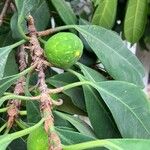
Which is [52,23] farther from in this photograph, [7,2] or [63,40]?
[63,40]

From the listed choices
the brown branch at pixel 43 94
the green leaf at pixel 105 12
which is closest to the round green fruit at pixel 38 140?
the brown branch at pixel 43 94

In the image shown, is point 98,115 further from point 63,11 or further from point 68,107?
point 63,11

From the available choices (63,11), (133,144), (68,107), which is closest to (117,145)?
(133,144)

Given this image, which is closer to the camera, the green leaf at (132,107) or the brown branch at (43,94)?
the brown branch at (43,94)

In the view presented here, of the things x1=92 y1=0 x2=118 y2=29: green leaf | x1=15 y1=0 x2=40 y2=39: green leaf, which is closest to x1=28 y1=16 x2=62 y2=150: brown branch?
x1=15 y1=0 x2=40 y2=39: green leaf

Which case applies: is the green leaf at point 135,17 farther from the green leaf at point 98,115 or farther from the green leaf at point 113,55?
the green leaf at point 98,115

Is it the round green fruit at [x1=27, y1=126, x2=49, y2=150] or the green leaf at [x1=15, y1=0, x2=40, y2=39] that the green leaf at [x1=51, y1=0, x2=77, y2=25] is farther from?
the round green fruit at [x1=27, y1=126, x2=49, y2=150]
